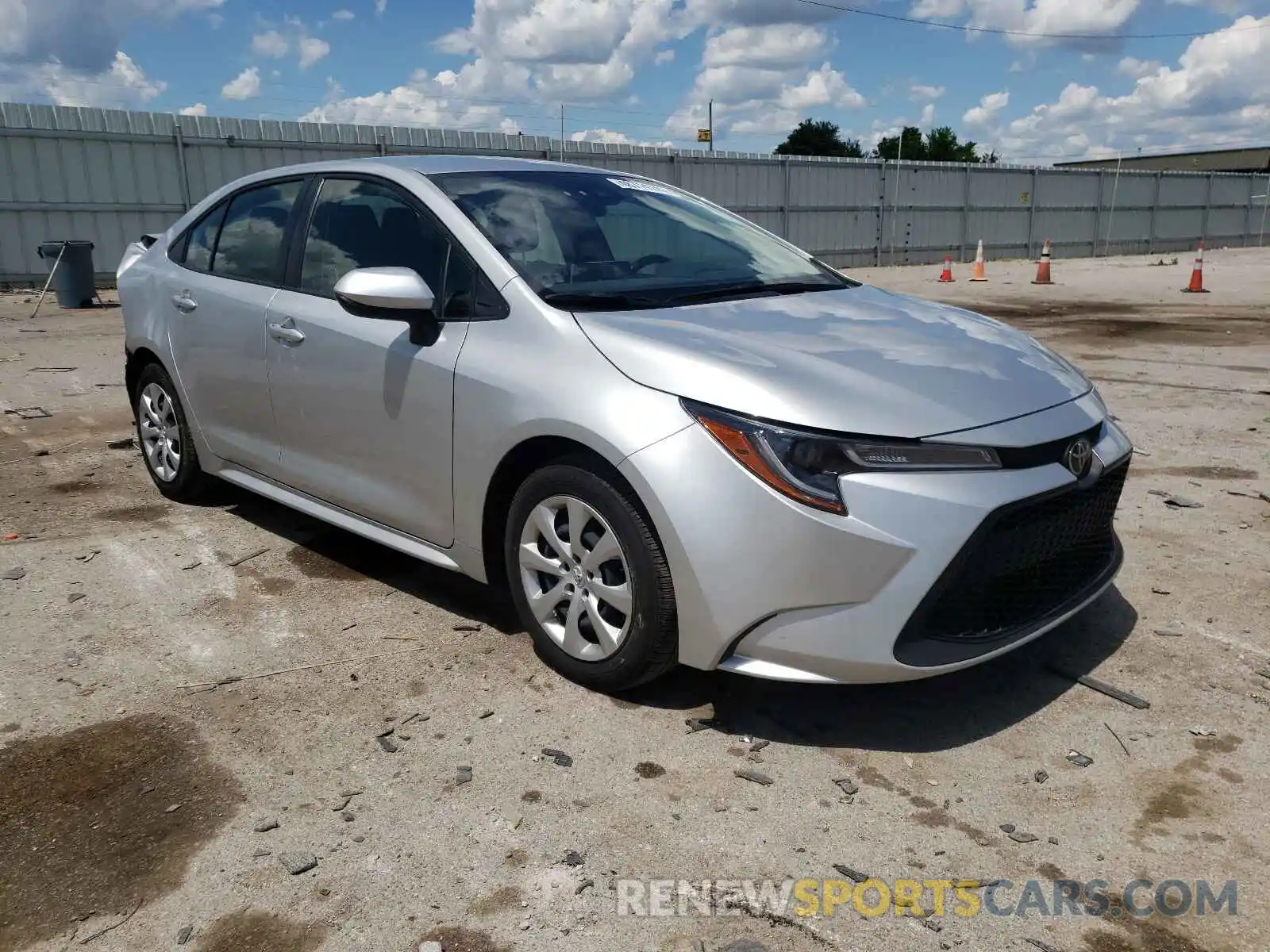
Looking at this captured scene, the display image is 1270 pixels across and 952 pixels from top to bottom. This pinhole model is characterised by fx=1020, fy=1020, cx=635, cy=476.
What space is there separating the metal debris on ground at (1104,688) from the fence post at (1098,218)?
32.6 meters

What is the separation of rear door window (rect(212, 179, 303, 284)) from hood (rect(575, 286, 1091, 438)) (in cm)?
178

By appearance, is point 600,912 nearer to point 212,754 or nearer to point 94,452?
point 212,754

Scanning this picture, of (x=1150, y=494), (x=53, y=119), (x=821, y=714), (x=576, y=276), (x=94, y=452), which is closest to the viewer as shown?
(x=821, y=714)

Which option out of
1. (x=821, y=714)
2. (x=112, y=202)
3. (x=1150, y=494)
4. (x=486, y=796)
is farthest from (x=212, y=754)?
(x=112, y=202)

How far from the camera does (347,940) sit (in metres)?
2.17

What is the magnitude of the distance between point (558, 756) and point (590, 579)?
20.7 inches

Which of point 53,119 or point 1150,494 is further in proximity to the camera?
point 53,119

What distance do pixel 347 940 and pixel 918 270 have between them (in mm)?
25568

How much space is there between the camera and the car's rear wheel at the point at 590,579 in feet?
9.48

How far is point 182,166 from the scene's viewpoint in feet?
58.3

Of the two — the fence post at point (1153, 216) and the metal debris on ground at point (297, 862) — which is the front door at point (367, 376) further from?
the fence post at point (1153, 216)

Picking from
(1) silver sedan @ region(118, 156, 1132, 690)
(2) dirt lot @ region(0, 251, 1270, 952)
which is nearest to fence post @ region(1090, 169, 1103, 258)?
(2) dirt lot @ region(0, 251, 1270, 952)

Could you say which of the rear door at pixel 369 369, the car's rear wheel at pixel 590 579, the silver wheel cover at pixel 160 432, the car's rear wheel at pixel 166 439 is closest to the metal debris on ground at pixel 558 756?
the car's rear wheel at pixel 590 579

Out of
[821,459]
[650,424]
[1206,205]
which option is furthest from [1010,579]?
[1206,205]
